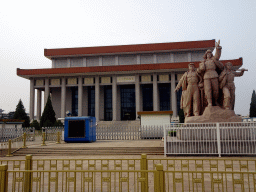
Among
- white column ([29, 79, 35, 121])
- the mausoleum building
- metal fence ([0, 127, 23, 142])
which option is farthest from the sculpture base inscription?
white column ([29, 79, 35, 121])

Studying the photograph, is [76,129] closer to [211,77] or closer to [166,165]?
[166,165]

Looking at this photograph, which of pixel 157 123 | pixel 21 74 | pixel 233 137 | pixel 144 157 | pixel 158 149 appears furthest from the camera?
pixel 21 74

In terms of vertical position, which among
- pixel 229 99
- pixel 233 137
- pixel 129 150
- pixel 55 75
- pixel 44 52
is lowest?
pixel 129 150

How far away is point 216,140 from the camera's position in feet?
30.8

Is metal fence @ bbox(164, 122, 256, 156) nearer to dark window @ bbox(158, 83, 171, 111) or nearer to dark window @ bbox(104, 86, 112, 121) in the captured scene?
dark window @ bbox(158, 83, 171, 111)

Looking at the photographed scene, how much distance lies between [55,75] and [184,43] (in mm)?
25788

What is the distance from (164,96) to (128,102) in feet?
24.9

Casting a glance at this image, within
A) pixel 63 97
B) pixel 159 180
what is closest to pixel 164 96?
pixel 63 97

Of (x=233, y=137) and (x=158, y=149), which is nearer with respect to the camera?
(x=233, y=137)

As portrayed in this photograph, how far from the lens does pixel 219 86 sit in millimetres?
10773

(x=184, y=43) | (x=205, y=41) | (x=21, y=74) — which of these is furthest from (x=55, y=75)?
(x=205, y=41)

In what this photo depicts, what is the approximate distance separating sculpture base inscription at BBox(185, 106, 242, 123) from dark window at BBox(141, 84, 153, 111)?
106 ft

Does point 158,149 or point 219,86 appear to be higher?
point 219,86

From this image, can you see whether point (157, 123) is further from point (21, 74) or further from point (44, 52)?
point (44, 52)
